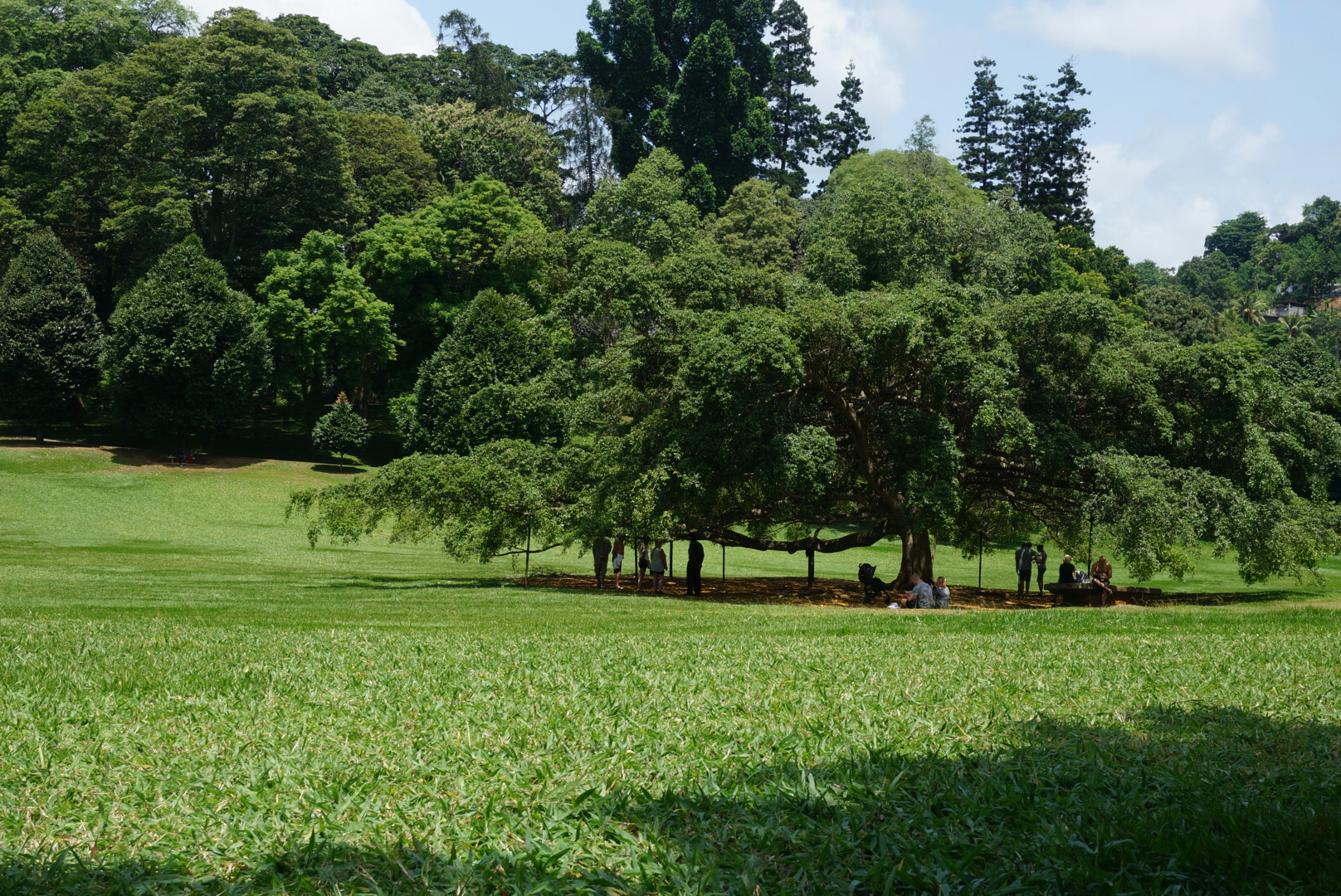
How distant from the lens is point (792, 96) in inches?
3300

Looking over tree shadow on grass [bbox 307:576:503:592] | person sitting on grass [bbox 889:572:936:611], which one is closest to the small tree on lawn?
tree shadow on grass [bbox 307:576:503:592]

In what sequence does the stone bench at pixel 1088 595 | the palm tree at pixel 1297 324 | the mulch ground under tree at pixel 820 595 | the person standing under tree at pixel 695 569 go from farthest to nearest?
the palm tree at pixel 1297 324, the person standing under tree at pixel 695 569, the mulch ground under tree at pixel 820 595, the stone bench at pixel 1088 595

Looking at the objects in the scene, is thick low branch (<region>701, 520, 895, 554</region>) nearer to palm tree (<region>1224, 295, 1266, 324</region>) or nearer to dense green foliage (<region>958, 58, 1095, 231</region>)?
dense green foliage (<region>958, 58, 1095, 231</region>)

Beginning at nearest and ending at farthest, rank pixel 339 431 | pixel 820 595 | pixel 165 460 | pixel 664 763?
1. pixel 664 763
2. pixel 820 595
3. pixel 165 460
4. pixel 339 431

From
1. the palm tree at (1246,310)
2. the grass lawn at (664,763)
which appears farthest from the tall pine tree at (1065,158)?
the grass lawn at (664,763)

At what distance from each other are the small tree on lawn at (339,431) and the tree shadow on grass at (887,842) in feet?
167

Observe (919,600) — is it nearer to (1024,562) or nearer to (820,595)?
(820,595)

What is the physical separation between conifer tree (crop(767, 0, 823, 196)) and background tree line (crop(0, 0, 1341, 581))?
27 cm

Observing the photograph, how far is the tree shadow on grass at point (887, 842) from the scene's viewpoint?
388 centimetres

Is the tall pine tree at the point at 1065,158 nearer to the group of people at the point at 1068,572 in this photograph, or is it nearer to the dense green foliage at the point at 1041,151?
the dense green foliage at the point at 1041,151

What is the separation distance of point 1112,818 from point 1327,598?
953 inches

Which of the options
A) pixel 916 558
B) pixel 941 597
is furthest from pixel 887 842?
pixel 916 558

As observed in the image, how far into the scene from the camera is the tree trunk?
23875mm

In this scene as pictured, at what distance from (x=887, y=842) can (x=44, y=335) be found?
55.9 m
